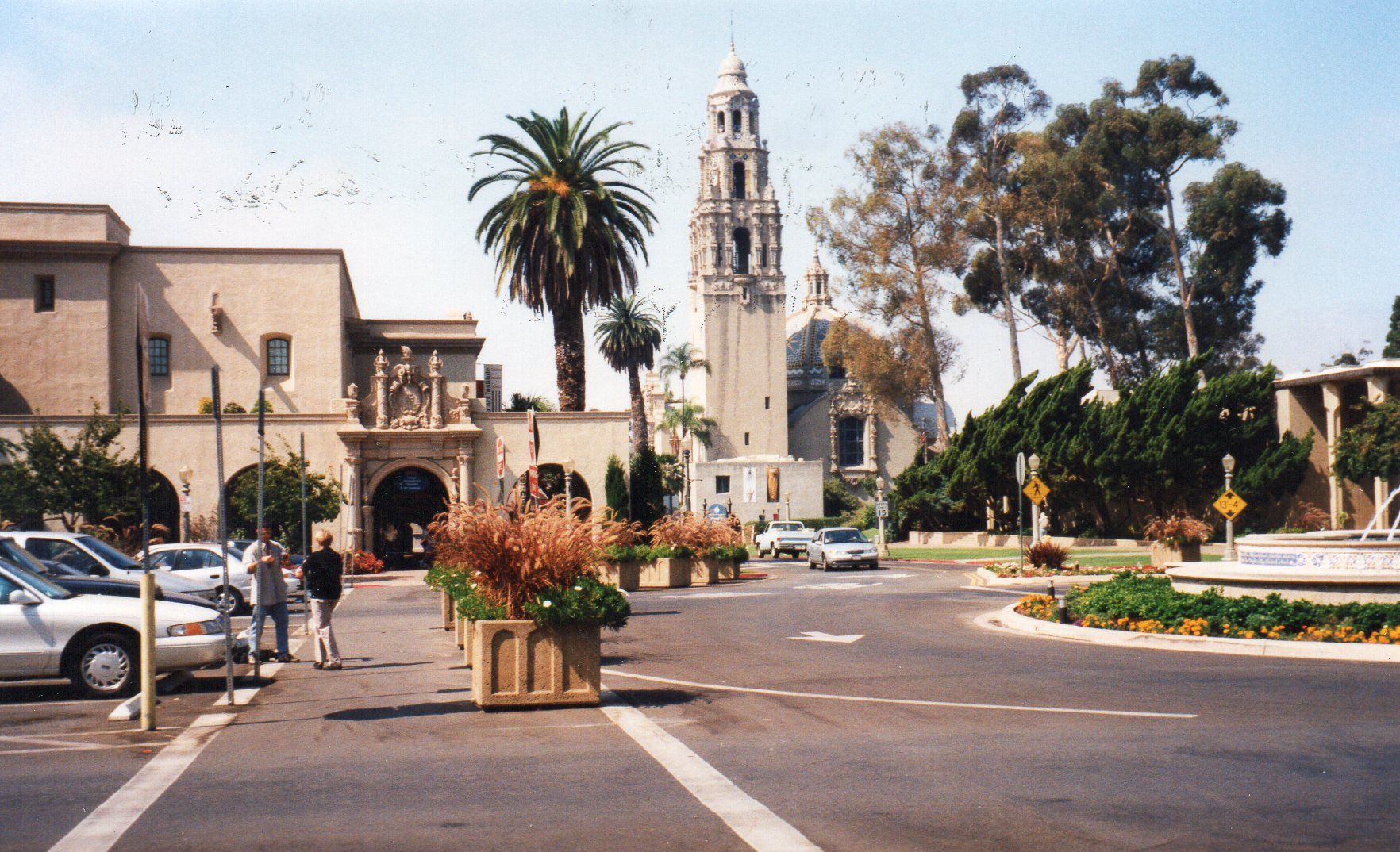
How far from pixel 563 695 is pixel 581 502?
15.8ft

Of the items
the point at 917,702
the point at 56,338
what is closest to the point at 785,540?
the point at 56,338

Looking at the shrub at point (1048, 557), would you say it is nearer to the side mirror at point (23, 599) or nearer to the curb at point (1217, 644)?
the curb at point (1217, 644)

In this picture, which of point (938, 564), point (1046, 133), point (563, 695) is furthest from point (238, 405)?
point (563, 695)

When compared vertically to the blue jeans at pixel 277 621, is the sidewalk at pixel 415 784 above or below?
below

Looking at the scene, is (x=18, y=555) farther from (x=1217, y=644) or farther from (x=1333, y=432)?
(x=1333, y=432)

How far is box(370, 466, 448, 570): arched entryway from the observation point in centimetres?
5362

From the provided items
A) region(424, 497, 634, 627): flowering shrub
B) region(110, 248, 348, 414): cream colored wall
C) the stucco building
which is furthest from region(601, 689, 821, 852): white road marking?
region(110, 248, 348, 414): cream colored wall

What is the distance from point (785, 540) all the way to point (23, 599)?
51858mm

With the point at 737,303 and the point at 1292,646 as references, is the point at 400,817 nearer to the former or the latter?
the point at 1292,646

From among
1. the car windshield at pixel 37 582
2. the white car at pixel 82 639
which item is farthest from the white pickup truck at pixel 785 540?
the car windshield at pixel 37 582

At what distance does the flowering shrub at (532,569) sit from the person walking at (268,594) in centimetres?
504

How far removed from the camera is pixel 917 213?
208 feet

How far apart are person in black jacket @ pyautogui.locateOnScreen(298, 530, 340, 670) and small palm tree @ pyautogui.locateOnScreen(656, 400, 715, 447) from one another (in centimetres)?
8342

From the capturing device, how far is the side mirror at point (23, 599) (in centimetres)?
1445
